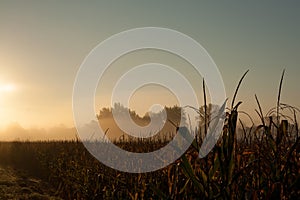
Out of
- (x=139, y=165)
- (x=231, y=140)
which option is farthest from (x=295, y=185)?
(x=139, y=165)

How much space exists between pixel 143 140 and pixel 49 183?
687 cm

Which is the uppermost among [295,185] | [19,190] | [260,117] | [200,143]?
[260,117]

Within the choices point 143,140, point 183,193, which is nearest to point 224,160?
point 183,193

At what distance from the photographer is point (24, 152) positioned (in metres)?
24.7

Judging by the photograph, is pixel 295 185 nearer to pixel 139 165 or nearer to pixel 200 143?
pixel 200 143

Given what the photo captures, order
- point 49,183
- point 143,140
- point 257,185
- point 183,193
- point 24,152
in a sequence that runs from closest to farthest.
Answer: point 257,185 → point 183,193 → point 143,140 → point 49,183 → point 24,152

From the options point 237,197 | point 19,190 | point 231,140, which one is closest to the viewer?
point 231,140

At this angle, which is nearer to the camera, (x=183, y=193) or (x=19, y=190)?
(x=183, y=193)

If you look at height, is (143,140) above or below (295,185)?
above

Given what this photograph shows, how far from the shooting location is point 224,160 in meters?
2.80

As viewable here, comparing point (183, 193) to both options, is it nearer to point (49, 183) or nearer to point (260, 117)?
point (260, 117)

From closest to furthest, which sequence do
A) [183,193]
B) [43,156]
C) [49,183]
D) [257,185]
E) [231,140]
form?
[231,140] < [257,185] < [183,193] < [49,183] < [43,156]

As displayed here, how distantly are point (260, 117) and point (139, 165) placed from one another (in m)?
5.26

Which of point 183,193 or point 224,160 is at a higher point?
point 224,160
